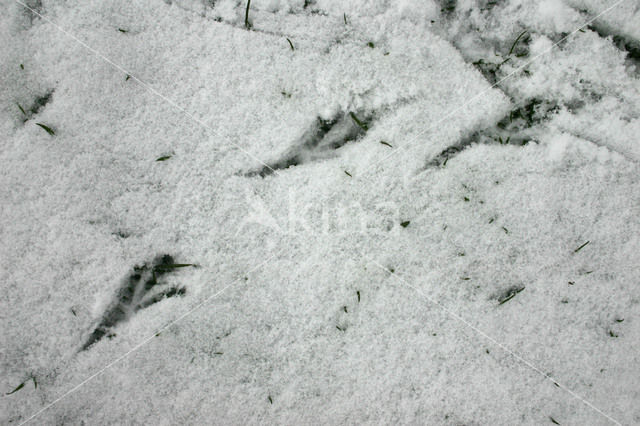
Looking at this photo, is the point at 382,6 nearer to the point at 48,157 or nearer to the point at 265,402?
the point at 48,157

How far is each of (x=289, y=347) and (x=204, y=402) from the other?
0.42 metres

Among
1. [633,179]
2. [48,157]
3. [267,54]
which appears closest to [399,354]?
[633,179]

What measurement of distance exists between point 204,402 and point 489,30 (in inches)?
78.0

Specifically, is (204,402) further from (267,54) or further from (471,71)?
(471,71)

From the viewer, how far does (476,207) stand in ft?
5.14

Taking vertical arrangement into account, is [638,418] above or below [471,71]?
below

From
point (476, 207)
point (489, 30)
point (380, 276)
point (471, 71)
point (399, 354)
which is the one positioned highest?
point (489, 30)

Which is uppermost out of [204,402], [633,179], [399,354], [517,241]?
[633,179]

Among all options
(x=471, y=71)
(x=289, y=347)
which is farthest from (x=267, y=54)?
(x=289, y=347)

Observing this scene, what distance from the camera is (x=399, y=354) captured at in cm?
154

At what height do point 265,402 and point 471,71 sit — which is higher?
point 471,71

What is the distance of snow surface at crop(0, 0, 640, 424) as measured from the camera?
5.03 feet

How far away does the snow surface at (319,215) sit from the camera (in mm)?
1533

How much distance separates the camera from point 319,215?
5.10 feet
